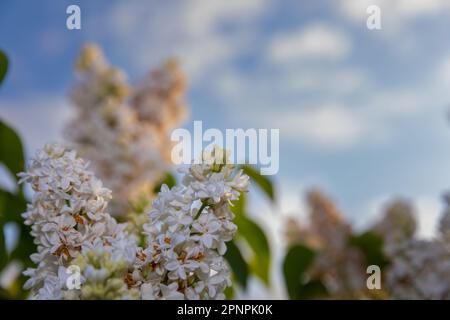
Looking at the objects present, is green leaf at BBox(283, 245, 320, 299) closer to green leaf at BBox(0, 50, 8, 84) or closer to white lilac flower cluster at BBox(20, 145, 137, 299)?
green leaf at BBox(0, 50, 8, 84)

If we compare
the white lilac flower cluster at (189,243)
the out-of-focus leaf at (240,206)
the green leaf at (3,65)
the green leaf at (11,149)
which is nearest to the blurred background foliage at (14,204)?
→ the green leaf at (11,149)

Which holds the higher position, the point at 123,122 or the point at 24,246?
the point at 123,122

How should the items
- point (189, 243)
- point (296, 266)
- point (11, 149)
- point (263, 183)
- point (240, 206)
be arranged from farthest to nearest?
point (263, 183) → point (296, 266) → point (240, 206) → point (11, 149) → point (189, 243)

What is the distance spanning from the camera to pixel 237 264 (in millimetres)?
1719

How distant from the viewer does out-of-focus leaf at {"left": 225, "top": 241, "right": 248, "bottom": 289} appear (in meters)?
1.71

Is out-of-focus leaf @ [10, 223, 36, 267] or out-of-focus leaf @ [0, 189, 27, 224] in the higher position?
out-of-focus leaf @ [0, 189, 27, 224]

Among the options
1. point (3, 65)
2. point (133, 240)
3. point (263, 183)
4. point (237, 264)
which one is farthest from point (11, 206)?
point (133, 240)

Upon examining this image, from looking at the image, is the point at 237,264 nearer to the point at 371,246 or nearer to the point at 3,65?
the point at 371,246

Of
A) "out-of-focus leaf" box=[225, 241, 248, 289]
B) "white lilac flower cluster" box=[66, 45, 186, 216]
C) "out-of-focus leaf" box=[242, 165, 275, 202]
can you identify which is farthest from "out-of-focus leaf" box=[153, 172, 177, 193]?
"out-of-focus leaf" box=[225, 241, 248, 289]

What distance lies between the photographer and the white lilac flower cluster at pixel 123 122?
1941mm

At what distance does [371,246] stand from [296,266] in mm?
317

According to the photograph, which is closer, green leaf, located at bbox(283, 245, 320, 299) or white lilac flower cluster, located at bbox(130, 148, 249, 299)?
white lilac flower cluster, located at bbox(130, 148, 249, 299)

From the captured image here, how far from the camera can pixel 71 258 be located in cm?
80
